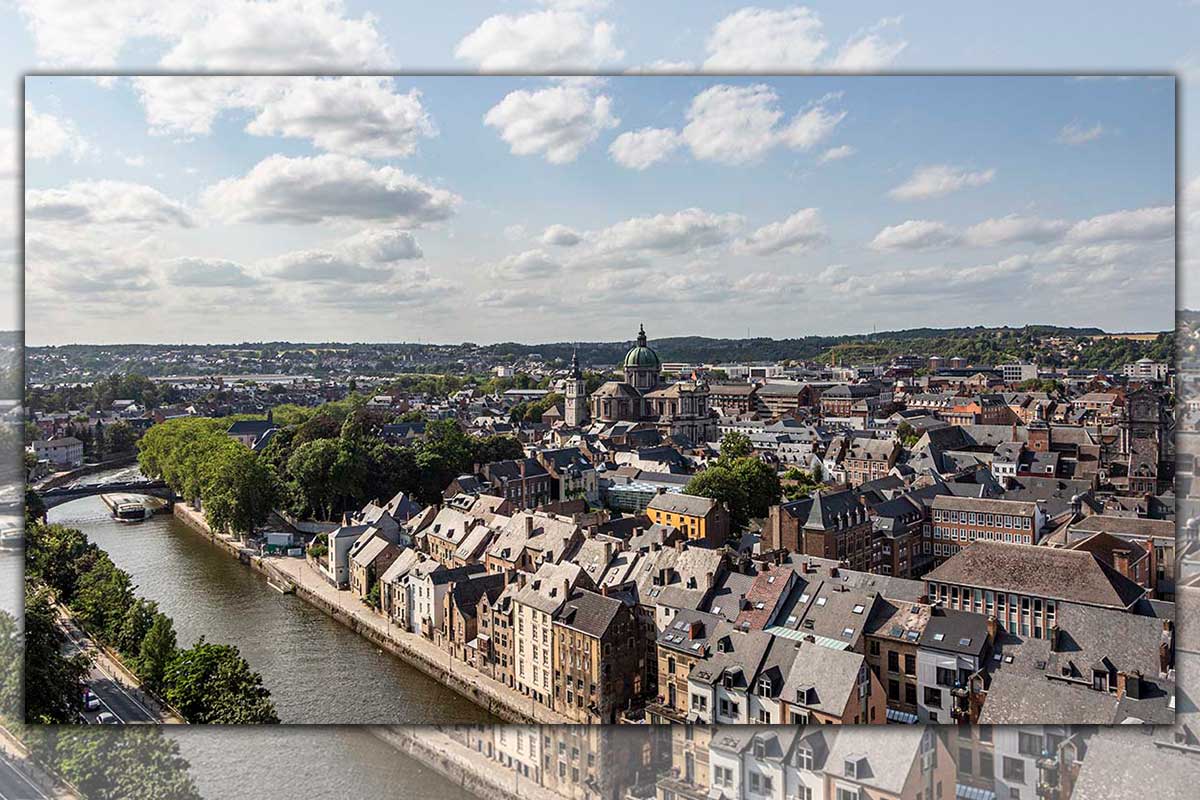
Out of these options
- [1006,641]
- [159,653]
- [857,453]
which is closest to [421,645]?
[159,653]

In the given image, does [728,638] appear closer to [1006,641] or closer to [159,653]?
[1006,641]

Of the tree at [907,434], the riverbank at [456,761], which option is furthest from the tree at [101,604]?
the tree at [907,434]

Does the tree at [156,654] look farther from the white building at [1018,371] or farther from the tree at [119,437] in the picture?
the white building at [1018,371]

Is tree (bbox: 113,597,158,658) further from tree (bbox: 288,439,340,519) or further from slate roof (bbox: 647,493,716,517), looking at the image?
slate roof (bbox: 647,493,716,517)

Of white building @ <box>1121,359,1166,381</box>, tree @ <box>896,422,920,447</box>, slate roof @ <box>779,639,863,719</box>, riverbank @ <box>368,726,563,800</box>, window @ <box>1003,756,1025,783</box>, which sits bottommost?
riverbank @ <box>368,726,563,800</box>

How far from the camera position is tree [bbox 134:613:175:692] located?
20.7 feet

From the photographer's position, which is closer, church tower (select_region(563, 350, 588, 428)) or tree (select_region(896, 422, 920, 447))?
church tower (select_region(563, 350, 588, 428))

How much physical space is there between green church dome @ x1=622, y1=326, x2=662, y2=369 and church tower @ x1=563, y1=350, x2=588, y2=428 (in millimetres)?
1824

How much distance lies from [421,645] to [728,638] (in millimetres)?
3110

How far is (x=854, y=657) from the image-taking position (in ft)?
16.5

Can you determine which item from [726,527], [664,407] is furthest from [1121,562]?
[664,407]

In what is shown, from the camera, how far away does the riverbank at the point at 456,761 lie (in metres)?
5.30

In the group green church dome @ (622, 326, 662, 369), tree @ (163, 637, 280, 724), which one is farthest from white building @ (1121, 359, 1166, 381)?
tree @ (163, 637, 280, 724)

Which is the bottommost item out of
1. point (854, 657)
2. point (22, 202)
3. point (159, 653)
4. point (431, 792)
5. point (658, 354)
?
point (431, 792)
